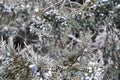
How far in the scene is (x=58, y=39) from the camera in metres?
2.05

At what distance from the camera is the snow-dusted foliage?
1438 mm

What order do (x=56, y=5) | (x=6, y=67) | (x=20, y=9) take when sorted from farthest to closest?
(x=20, y=9)
(x=56, y=5)
(x=6, y=67)

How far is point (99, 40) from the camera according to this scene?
2385mm

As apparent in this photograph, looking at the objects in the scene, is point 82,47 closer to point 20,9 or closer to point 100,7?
point 100,7

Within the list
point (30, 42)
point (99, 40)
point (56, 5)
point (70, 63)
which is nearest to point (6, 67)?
point (70, 63)

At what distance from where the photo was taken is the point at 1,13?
2197mm

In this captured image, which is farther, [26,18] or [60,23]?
[26,18]

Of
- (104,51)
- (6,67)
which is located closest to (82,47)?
(6,67)

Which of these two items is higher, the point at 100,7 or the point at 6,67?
the point at 100,7

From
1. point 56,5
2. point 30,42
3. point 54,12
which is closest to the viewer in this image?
point 54,12

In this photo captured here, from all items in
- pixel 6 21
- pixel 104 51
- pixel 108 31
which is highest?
pixel 6 21

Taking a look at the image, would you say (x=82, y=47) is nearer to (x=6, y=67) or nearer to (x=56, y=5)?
(x=6, y=67)

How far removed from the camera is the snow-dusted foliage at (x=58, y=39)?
4.72 ft

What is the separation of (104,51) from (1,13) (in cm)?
83
